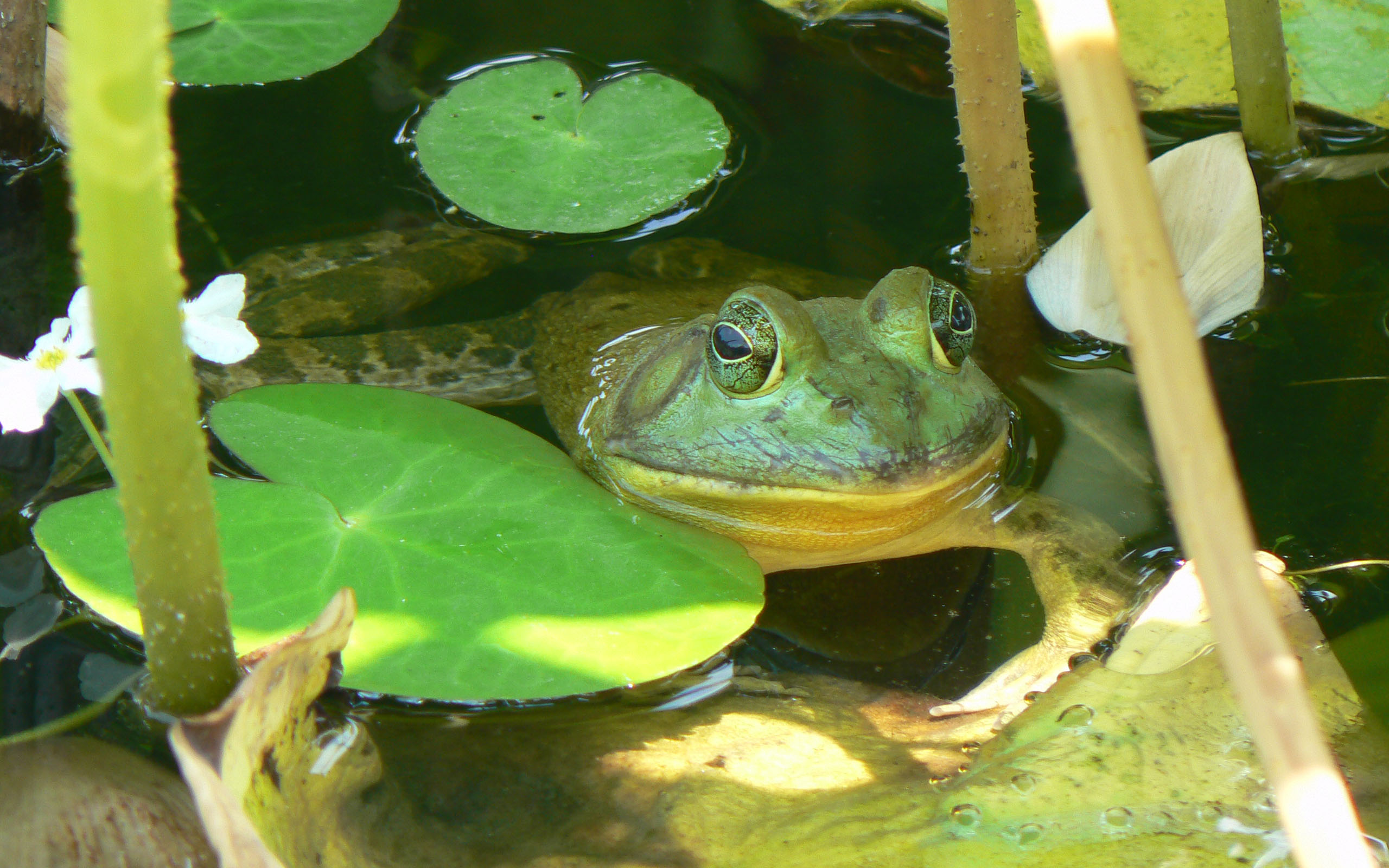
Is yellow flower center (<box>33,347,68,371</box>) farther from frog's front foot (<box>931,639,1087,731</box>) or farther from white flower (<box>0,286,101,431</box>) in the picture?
frog's front foot (<box>931,639,1087,731</box>)

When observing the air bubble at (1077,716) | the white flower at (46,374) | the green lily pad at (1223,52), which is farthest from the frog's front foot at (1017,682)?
the green lily pad at (1223,52)

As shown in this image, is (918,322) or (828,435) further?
(918,322)

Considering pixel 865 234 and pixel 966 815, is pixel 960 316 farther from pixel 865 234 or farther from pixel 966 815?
pixel 966 815

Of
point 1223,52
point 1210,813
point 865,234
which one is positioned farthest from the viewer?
point 865,234

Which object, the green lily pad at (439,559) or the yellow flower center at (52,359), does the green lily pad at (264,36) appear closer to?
the green lily pad at (439,559)

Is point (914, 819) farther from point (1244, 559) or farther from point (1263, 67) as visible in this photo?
point (1263, 67)

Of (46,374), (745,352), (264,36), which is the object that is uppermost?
(264,36)

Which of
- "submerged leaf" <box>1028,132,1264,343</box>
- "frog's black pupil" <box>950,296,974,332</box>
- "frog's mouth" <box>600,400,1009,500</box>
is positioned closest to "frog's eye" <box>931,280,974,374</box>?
"frog's black pupil" <box>950,296,974,332</box>

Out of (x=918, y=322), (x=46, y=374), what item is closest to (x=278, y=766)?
(x=46, y=374)
